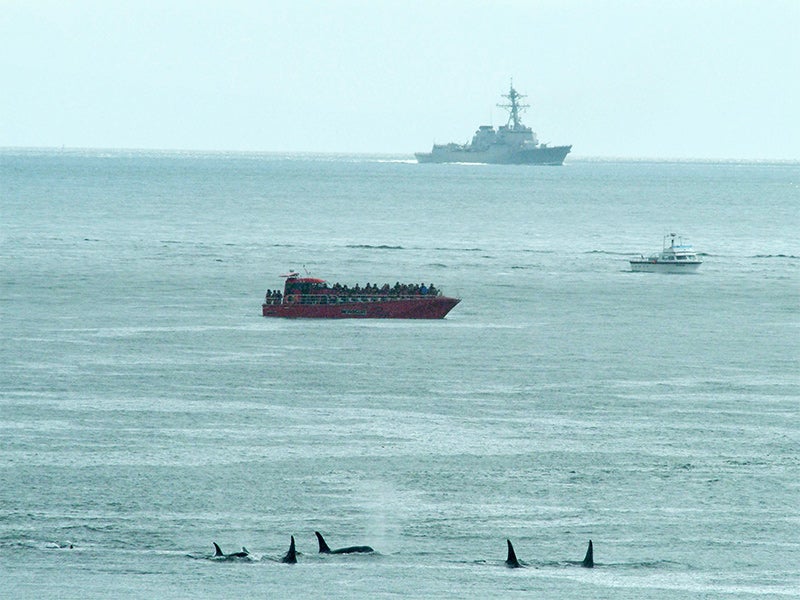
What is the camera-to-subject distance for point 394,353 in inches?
3334

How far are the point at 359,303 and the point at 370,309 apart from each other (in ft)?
2.65

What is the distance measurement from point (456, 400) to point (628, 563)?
2396 cm

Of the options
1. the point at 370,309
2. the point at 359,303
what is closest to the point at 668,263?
the point at 370,309

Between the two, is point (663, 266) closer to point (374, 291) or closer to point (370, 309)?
point (374, 291)

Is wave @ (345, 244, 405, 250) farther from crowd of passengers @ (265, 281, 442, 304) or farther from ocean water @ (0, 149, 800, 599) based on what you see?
crowd of passengers @ (265, 281, 442, 304)

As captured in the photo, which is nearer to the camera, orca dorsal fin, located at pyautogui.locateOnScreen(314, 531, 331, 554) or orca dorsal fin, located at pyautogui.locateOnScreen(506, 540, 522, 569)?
orca dorsal fin, located at pyautogui.locateOnScreen(506, 540, 522, 569)

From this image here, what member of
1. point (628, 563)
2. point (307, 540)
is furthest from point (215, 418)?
point (628, 563)

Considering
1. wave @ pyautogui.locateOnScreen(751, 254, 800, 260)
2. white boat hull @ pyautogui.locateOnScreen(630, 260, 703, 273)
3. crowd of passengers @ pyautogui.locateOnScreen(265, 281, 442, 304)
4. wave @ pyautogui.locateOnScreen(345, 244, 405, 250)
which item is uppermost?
crowd of passengers @ pyautogui.locateOnScreen(265, 281, 442, 304)

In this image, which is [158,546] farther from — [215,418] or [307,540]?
[215,418]

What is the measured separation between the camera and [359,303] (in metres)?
102

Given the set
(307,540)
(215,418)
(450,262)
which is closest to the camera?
(307,540)

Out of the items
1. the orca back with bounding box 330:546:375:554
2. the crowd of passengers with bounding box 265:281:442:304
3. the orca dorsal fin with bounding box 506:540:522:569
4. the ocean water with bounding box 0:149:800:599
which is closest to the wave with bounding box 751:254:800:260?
the ocean water with bounding box 0:149:800:599

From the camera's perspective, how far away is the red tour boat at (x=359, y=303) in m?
101

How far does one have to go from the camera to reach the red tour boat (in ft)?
332
